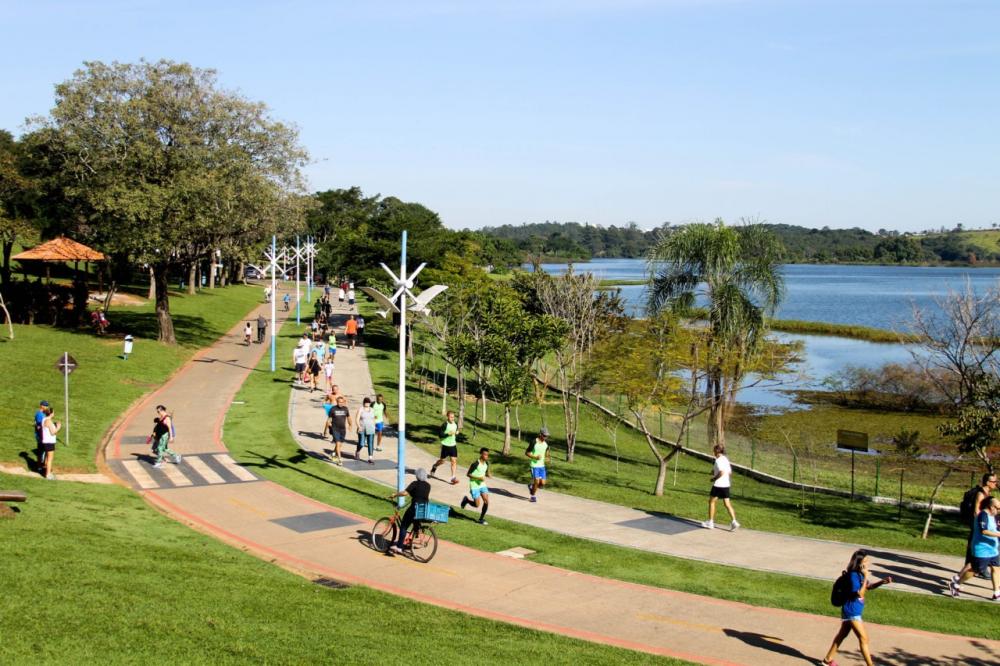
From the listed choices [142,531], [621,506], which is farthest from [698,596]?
[142,531]

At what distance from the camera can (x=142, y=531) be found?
16.2m

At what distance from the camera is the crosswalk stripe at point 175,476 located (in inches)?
828

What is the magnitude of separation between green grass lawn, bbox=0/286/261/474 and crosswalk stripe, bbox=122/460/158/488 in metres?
0.85

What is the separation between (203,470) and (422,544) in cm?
863

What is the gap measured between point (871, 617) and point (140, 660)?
1036 centimetres

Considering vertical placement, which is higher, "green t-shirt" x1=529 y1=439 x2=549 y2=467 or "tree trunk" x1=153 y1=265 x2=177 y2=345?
"tree trunk" x1=153 y1=265 x2=177 y2=345

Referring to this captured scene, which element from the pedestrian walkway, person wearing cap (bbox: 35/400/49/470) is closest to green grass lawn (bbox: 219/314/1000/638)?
the pedestrian walkway

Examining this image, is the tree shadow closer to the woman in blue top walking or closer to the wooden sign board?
the woman in blue top walking

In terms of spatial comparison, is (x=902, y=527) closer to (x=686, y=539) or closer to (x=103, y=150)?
(x=686, y=539)

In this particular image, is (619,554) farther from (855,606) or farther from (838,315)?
(838,315)

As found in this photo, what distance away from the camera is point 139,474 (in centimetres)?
2169

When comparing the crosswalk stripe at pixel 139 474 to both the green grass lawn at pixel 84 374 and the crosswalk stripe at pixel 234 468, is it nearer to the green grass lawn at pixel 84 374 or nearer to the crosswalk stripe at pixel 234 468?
the green grass lawn at pixel 84 374

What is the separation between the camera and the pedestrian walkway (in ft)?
53.8

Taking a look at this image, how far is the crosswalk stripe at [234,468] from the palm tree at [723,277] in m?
17.1
